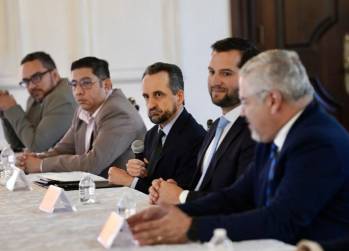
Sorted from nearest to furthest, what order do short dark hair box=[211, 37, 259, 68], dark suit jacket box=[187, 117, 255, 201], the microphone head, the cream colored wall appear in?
dark suit jacket box=[187, 117, 255, 201], short dark hair box=[211, 37, 259, 68], the microphone head, the cream colored wall

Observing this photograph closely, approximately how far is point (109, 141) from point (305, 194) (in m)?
2.17

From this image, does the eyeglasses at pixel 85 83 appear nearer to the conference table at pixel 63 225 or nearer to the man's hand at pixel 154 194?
the conference table at pixel 63 225

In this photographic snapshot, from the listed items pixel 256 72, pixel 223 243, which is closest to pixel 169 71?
pixel 256 72

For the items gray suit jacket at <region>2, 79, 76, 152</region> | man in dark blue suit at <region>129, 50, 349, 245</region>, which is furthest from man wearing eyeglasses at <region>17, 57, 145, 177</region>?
man in dark blue suit at <region>129, 50, 349, 245</region>

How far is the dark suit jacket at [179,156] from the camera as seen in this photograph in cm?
319

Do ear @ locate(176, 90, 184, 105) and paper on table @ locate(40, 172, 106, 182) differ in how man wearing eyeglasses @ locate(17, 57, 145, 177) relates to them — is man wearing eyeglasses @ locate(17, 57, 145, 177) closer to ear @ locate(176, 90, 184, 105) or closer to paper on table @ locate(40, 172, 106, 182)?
paper on table @ locate(40, 172, 106, 182)

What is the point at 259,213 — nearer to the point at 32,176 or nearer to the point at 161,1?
the point at 32,176

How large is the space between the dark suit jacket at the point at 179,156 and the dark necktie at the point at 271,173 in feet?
3.49

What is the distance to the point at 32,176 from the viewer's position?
12.4 feet

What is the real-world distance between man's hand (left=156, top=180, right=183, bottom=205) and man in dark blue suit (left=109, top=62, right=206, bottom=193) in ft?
1.69

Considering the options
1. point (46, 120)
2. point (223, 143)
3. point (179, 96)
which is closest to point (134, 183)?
point (179, 96)

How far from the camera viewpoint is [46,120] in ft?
16.0

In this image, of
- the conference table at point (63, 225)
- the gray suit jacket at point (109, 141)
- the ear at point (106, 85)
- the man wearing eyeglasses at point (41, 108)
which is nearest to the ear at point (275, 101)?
the conference table at point (63, 225)

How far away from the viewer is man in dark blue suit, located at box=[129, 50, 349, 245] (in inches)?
75.4
